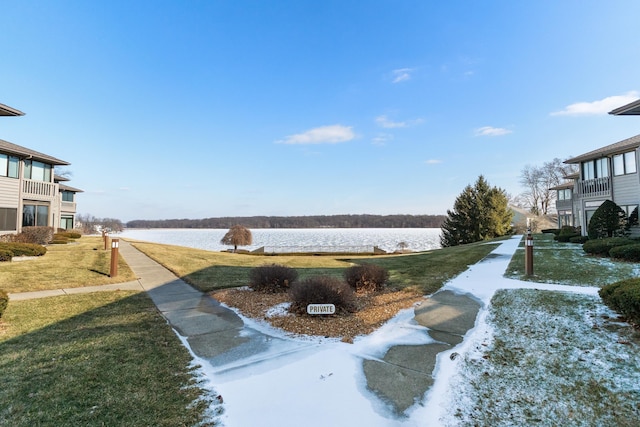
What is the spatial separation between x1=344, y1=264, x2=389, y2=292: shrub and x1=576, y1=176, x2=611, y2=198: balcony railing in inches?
735

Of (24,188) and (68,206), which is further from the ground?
(24,188)

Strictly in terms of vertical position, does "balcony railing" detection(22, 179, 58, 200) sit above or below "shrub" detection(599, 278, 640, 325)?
above

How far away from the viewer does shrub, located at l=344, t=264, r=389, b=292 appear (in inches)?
353

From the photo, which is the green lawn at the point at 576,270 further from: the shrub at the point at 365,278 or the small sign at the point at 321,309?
the small sign at the point at 321,309

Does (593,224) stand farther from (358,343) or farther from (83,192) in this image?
(83,192)

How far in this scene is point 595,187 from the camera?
64.6 feet

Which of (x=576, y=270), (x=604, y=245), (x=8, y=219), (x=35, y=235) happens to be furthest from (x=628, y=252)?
(x=8, y=219)

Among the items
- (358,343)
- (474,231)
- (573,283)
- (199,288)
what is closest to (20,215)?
(199,288)

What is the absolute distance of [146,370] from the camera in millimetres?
4141

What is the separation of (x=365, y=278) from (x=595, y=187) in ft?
65.3

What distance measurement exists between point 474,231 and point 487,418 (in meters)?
35.6

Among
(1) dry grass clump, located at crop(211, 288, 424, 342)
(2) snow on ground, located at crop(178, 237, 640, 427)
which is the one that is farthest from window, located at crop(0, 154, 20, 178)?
(2) snow on ground, located at crop(178, 237, 640, 427)

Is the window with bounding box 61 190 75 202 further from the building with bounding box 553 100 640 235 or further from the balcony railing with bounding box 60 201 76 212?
the building with bounding box 553 100 640 235

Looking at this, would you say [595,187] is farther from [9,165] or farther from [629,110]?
[9,165]
